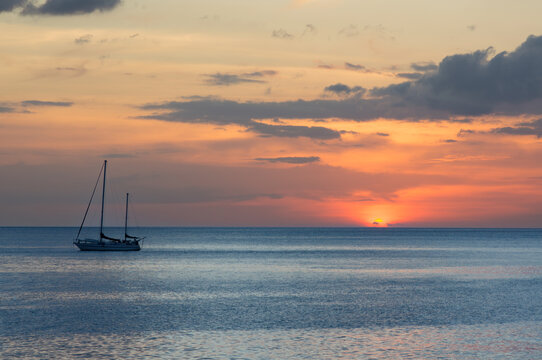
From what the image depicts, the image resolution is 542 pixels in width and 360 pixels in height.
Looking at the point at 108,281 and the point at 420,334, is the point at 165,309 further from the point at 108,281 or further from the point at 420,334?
the point at 108,281

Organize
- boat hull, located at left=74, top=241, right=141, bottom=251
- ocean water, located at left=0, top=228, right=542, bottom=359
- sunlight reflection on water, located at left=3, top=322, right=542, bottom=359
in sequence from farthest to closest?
boat hull, located at left=74, top=241, right=141, bottom=251 → ocean water, located at left=0, top=228, right=542, bottom=359 → sunlight reflection on water, located at left=3, top=322, right=542, bottom=359

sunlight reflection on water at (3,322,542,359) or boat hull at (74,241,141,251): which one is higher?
boat hull at (74,241,141,251)

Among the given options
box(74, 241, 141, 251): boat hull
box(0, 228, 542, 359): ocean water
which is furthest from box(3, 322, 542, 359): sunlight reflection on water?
box(74, 241, 141, 251): boat hull

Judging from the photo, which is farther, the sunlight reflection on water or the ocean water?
the ocean water

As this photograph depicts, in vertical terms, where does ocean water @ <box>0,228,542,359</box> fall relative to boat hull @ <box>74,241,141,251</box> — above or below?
below

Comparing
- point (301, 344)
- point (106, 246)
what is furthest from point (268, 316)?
point (106, 246)

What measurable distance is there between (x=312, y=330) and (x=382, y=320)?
23.5ft

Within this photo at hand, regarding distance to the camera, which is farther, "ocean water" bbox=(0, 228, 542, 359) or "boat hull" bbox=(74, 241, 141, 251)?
"boat hull" bbox=(74, 241, 141, 251)

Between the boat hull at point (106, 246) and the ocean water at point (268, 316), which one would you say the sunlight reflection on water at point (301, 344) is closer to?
the ocean water at point (268, 316)

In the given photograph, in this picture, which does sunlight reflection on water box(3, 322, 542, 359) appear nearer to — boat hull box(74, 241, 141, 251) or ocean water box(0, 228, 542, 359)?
ocean water box(0, 228, 542, 359)

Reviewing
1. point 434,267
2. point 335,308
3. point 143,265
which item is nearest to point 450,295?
point 335,308

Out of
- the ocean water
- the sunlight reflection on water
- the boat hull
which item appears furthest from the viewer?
the boat hull

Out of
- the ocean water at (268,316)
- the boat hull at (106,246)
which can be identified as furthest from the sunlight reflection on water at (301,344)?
the boat hull at (106,246)

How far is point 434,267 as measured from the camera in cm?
11488
